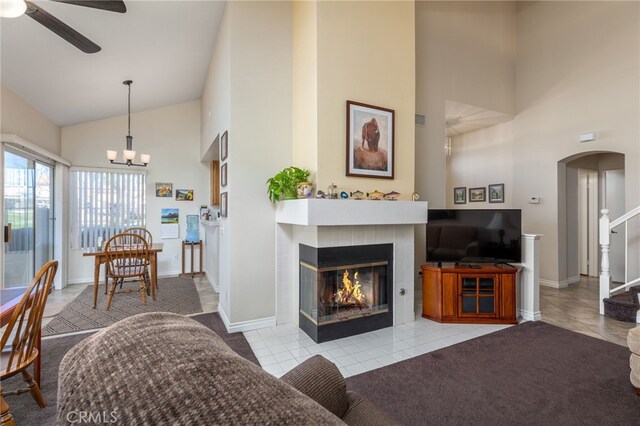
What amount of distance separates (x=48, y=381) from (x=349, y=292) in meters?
2.55

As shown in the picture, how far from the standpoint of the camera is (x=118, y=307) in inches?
156

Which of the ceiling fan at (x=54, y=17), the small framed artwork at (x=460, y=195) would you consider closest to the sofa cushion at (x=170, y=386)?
the ceiling fan at (x=54, y=17)

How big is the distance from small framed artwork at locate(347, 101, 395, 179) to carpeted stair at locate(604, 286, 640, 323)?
10.4 ft

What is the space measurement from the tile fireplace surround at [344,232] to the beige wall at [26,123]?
3.26m

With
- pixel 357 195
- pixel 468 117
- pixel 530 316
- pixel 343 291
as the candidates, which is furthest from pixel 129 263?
pixel 468 117

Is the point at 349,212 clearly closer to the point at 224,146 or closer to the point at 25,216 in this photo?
the point at 224,146

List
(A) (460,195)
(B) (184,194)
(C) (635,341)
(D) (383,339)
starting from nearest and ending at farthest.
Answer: (C) (635,341)
(D) (383,339)
(B) (184,194)
(A) (460,195)

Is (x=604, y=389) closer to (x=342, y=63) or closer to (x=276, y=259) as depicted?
(x=276, y=259)

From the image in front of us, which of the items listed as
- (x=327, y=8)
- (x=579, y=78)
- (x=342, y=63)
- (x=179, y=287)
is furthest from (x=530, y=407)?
(x=579, y=78)

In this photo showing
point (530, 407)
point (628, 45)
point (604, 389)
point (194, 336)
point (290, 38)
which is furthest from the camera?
point (628, 45)

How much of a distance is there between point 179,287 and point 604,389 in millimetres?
5152

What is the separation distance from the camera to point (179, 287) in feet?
16.3

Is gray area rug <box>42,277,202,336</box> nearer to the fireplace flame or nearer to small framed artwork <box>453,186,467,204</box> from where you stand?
the fireplace flame

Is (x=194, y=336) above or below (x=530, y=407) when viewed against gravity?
above
